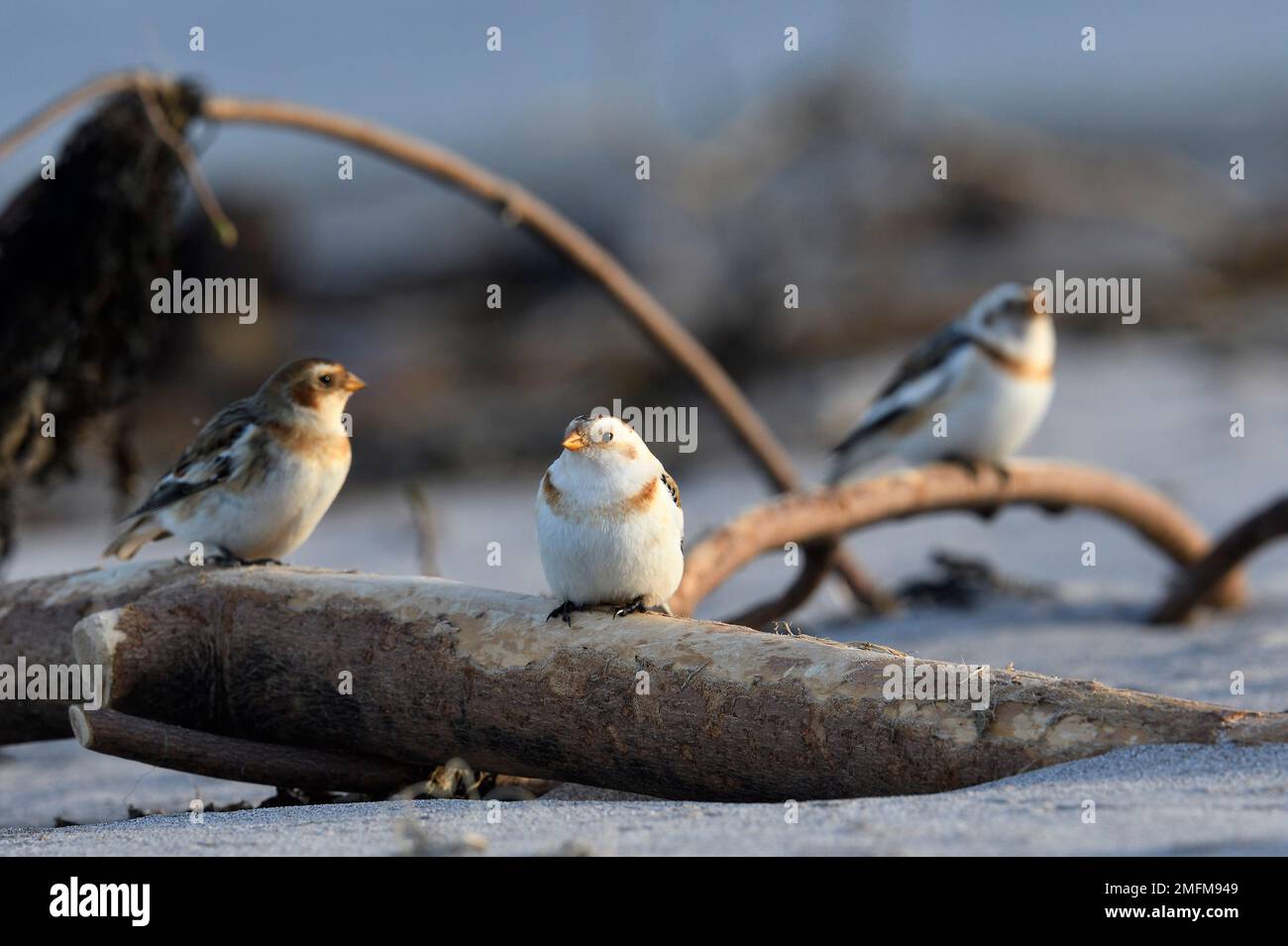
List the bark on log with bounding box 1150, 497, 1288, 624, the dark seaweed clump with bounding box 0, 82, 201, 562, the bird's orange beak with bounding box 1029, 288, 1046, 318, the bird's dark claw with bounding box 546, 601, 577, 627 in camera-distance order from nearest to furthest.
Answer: the bird's dark claw with bounding box 546, 601, 577, 627
the dark seaweed clump with bounding box 0, 82, 201, 562
the bird's orange beak with bounding box 1029, 288, 1046, 318
the bark on log with bounding box 1150, 497, 1288, 624

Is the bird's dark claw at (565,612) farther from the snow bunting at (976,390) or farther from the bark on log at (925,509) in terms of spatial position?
the snow bunting at (976,390)

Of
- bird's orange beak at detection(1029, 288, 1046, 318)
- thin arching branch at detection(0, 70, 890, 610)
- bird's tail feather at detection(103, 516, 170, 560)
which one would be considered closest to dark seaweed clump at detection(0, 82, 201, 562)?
thin arching branch at detection(0, 70, 890, 610)

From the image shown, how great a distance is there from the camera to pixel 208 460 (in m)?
4.80

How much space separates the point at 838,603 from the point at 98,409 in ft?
18.7

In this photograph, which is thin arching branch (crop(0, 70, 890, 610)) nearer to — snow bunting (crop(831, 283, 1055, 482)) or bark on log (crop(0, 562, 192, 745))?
snow bunting (crop(831, 283, 1055, 482))

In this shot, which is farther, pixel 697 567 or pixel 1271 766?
pixel 697 567

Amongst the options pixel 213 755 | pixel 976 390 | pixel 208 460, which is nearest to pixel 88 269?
pixel 208 460

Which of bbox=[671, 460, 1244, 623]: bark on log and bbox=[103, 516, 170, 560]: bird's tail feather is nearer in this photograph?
bbox=[103, 516, 170, 560]: bird's tail feather

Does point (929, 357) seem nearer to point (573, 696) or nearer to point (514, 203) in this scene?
point (514, 203)

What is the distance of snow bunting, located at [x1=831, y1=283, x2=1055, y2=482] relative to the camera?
659 centimetres

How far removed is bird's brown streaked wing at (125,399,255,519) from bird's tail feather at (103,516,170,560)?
0.15 meters

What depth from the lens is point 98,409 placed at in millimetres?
6496
